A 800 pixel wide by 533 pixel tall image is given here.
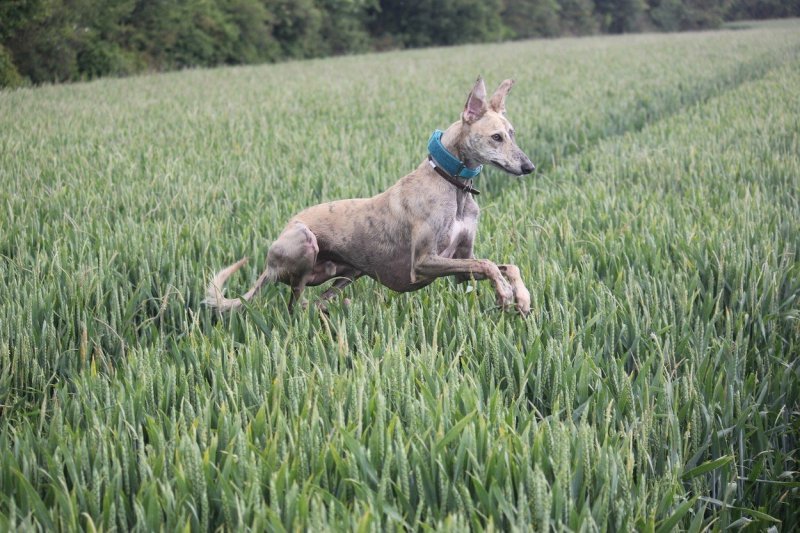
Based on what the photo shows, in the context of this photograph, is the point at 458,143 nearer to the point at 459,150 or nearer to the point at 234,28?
the point at 459,150

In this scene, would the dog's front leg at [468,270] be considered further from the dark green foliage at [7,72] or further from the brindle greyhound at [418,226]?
the dark green foliage at [7,72]

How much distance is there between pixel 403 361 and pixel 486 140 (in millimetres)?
1532

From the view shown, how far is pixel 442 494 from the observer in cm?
209

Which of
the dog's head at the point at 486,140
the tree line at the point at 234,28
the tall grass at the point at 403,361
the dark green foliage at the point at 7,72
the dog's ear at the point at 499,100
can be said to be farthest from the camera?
the tree line at the point at 234,28

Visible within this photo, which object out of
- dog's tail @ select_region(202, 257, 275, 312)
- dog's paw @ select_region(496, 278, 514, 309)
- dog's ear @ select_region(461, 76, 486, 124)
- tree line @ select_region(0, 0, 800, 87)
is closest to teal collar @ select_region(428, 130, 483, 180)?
dog's ear @ select_region(461, 76, 486, 124)

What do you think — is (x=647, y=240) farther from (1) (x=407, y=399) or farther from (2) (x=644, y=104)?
(2) (x=644, y=104)

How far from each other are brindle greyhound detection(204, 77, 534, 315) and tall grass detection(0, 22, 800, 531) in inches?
7.2

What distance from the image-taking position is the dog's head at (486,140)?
3793 mm

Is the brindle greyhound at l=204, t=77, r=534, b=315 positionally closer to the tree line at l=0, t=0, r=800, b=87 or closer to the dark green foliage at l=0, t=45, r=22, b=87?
the tree line at l=0, t=0, r=800, b=87

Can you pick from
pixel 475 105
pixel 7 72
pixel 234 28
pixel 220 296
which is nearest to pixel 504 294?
pixel 475 105

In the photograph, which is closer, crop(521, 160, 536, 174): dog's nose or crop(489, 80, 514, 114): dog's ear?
crop(521, 160, 536, 174): dog's nose

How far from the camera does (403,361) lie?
271cm

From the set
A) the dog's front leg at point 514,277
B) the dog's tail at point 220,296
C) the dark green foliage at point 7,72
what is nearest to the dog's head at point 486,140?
the dog's front leg at point 514,277

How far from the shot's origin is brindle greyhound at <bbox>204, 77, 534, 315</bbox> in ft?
12.1
